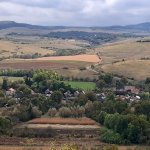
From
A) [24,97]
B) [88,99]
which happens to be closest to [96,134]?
[88,99]

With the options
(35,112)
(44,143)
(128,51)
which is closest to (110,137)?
(44,143)

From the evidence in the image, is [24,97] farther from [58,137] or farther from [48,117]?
[58,137]

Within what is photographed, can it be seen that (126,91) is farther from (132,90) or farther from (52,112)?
(52,112)

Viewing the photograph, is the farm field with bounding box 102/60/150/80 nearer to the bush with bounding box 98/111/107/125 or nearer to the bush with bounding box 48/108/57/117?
the bush with bounding box 48/108/57/117

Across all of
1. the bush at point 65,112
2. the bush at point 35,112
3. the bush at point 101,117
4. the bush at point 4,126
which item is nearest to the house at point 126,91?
the bush at point 65,112

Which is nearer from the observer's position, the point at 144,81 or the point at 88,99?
the point at 88,99
